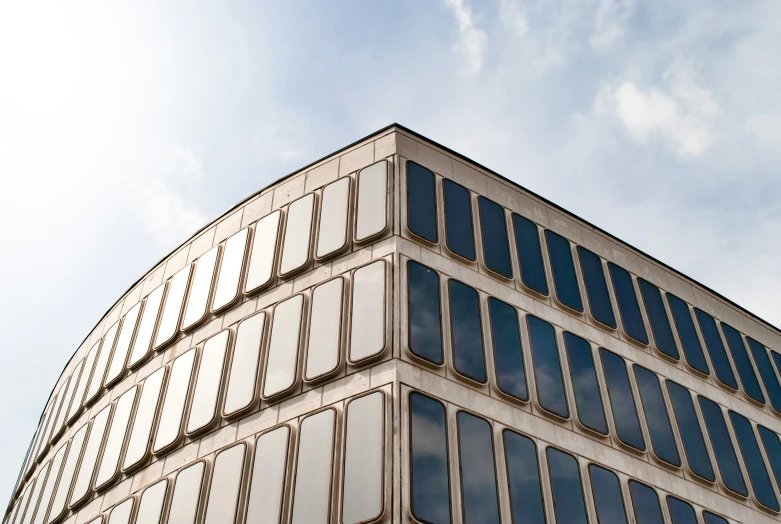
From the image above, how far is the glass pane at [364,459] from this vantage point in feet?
55.3

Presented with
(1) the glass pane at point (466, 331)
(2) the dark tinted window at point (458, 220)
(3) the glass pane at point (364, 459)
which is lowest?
(3) the glass pane at point (364, 459)

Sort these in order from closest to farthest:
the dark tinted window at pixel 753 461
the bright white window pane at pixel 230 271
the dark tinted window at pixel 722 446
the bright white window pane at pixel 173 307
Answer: the bright white window pane at pixel 230 271 → the dark tinted window at pixel 722 446 → the dark tinted window at pixel 753 461 → the bright white window pane at pixel 173 307

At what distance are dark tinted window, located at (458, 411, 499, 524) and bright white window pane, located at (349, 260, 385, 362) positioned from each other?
2.45m

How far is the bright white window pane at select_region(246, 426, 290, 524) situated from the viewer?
1847 centimetres

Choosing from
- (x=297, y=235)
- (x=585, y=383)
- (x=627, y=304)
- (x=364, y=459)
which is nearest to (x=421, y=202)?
(x=297, y=235)

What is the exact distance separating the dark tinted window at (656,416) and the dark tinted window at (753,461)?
3.38m

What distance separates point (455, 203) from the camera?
23531 mm

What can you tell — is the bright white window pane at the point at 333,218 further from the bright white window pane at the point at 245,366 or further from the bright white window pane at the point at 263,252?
the bright white window pane at the point at 245,366

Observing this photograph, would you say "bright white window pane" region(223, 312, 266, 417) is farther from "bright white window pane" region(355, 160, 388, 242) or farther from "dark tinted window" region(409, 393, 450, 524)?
"dark tinted window" region(409, 393, 450, 524)

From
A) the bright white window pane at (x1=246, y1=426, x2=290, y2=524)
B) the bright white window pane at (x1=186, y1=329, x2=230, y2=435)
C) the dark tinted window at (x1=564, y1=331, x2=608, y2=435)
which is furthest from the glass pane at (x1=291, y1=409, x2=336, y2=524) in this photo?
the dark tinted window at (x1=564, y1=331, x2=608, y2=435)

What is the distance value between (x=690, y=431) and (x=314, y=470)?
1214cm

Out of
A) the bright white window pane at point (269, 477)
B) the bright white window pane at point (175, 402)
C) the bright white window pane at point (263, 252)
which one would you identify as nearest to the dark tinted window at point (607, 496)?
the bright white window pane at point (269, 477)

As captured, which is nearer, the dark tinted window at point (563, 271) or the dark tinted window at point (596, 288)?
the dark tinted window at point (563, 271)

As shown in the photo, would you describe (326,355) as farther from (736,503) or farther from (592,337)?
(736,503)
